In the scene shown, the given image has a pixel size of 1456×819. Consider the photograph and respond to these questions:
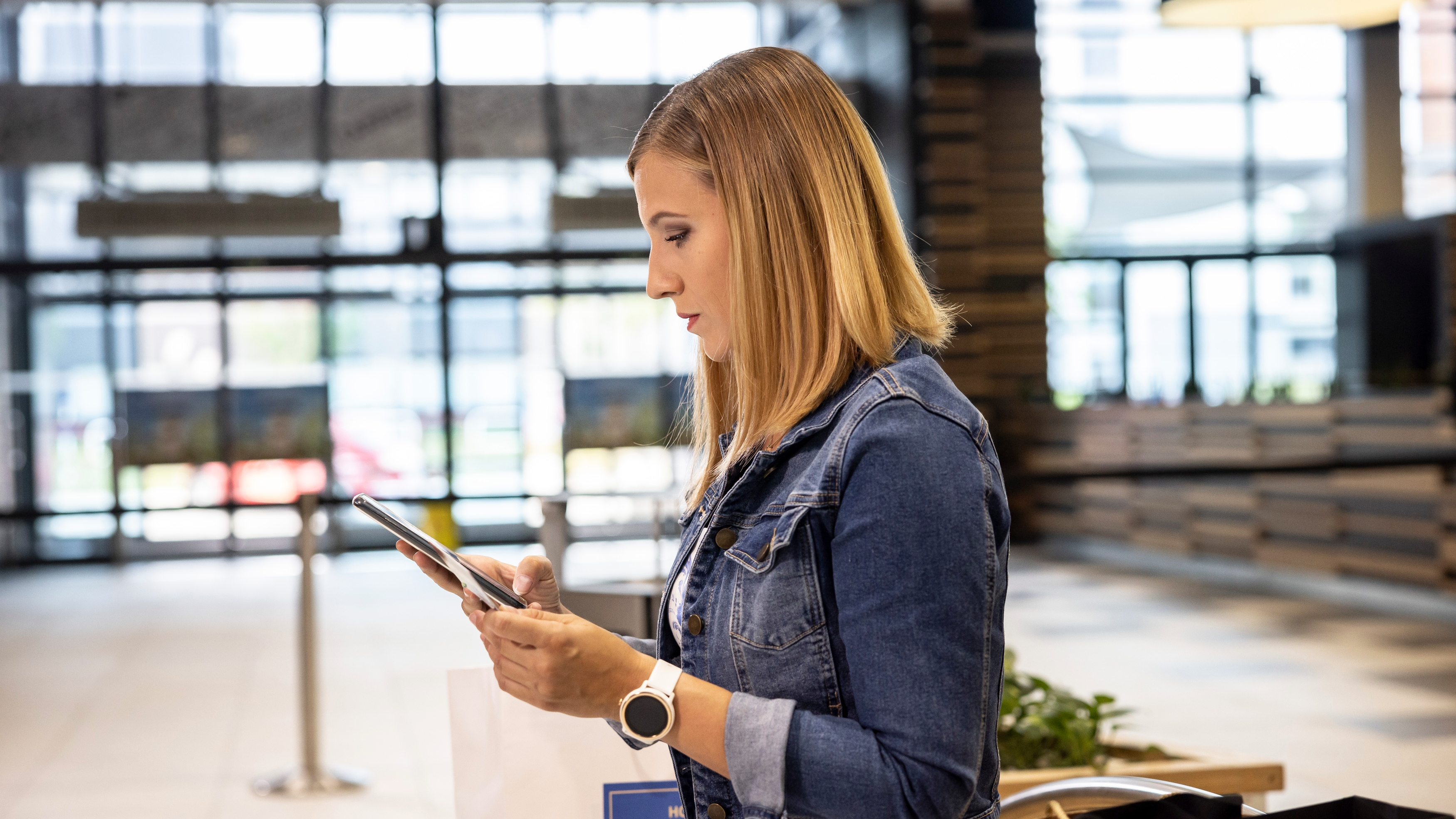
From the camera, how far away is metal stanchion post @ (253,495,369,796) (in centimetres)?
374

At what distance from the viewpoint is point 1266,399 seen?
846 centimetres

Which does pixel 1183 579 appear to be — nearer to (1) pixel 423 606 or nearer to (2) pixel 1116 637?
(2) pixel 1116 637

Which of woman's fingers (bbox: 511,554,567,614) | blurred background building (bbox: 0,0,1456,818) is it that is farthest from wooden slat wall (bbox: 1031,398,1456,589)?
woman's fingers (bbox: 511,554,567,614)

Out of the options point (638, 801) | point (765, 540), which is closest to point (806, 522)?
point (765, 540)

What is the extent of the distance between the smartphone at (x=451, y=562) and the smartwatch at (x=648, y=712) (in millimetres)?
170

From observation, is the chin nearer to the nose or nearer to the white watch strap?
A: the nose

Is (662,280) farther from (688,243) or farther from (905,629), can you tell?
(905,629)

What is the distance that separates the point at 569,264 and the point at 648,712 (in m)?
9.79

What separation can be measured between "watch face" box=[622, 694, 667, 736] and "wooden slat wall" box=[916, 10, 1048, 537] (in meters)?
8.19

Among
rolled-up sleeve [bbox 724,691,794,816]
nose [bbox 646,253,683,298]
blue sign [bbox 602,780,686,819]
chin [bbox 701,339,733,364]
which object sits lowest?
blue sign [bbox 602,780,686,819]

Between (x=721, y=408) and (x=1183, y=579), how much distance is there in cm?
710

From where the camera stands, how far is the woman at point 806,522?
91 centimetres

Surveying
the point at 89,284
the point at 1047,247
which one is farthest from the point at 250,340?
the point at 1047,247

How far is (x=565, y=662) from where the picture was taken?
94cm
